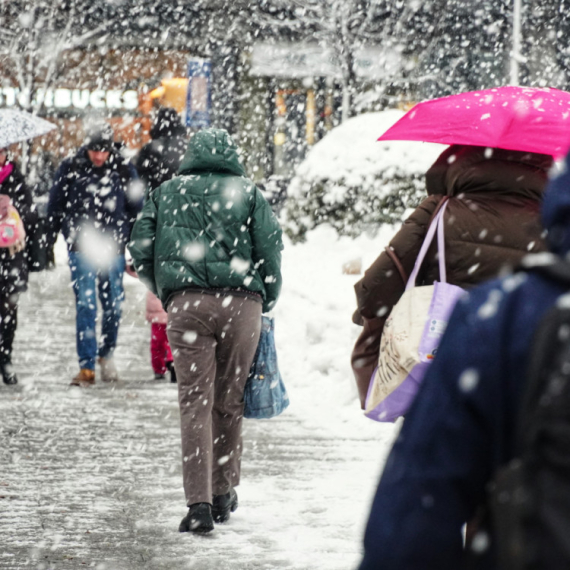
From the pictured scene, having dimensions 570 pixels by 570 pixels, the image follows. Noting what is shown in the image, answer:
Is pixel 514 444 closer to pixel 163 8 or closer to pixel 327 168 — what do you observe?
pixel 327 168

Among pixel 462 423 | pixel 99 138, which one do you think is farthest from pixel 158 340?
pixel 462 423

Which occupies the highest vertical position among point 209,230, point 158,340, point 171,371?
point 209,230

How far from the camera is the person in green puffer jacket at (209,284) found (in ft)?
16.7

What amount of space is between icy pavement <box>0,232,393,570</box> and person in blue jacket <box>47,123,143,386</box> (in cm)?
52

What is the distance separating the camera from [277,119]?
97.1 feet

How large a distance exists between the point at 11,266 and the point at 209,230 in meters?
4.13

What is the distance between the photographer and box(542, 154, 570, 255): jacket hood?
5.08 feet

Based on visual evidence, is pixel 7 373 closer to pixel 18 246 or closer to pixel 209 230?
pixel 18 246

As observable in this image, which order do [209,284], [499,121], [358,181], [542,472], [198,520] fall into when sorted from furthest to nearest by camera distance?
1. [358,181]
2. [209,284]
3. [198,520]
4. [499,121]
5. [542,472]

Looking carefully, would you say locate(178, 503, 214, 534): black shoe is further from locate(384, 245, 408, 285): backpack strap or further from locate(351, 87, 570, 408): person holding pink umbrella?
locate(384, 245, 408, 285): backpack strap

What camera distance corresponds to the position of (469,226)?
410cm

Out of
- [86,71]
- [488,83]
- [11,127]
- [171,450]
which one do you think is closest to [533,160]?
[171,450]

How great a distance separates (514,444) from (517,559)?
21 cm

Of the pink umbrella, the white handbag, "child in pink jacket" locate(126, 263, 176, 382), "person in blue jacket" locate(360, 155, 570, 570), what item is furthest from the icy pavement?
"person in blue jacket" locate(360, 155, 570, 570)
